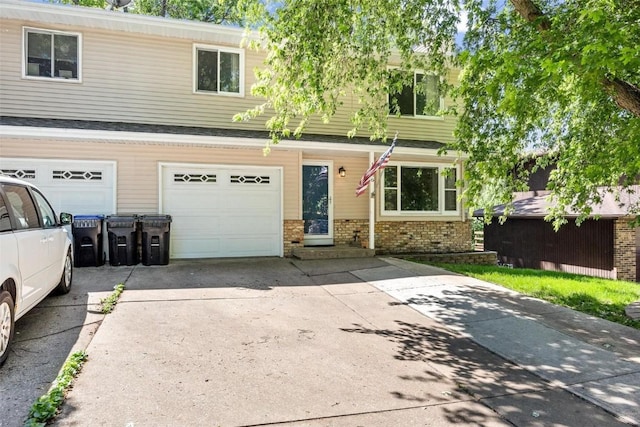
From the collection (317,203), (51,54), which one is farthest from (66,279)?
(317,203)

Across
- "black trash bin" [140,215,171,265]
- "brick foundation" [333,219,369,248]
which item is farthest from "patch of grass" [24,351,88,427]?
"brick foundation" [333,219,369,248]

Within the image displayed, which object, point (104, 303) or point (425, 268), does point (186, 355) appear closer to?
point (104, 303)

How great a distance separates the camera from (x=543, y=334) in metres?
4.99

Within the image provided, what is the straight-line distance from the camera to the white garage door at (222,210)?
9680 mm

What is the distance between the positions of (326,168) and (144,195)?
466 centimetres

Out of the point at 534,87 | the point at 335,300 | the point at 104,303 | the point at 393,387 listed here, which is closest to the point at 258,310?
the point at 335,300

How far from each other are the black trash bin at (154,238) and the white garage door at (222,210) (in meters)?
1.00

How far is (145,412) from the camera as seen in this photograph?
2.97 metres

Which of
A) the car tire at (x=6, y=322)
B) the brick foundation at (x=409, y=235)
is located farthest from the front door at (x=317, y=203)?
the car tire at (x=6, y=322)

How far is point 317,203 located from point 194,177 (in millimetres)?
3285

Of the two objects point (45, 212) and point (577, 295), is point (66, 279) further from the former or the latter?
point (577, 295)

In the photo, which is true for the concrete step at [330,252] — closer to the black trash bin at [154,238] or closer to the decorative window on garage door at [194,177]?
the decorative window on garage door at [194,177]

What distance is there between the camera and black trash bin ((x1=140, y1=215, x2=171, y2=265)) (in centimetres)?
856

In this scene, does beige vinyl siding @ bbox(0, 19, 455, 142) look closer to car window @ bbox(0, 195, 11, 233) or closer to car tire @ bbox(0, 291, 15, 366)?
car window @ bbox(0, 195, 11, 233)
